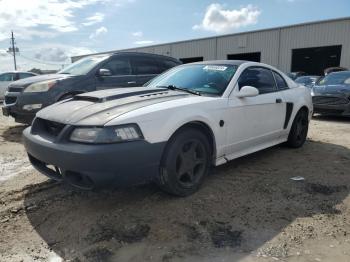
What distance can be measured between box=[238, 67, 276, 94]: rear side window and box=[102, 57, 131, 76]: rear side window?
3.58 m

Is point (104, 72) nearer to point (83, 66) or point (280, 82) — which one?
point (83, 66)

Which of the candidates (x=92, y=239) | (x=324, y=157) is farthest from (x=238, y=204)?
(x=324, y=157)

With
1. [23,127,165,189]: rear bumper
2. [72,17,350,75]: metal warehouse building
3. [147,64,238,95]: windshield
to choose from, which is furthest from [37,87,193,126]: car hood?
[72,17,350,75]: metal warehouse building

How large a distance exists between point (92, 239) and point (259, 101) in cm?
285

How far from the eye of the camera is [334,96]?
9.76 metres

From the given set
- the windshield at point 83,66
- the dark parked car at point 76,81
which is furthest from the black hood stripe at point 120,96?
the windshield at point 83,66

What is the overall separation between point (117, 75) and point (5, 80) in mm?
10796

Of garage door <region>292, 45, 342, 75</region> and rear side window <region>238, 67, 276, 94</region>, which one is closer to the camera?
rear side window <region>238, 67, 276, 94</region>

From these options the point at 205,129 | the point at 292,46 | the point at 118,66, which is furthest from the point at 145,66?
the point at 292,46

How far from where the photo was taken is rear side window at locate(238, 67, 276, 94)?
475 centimetres

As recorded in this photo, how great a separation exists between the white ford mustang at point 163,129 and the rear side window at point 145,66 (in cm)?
322

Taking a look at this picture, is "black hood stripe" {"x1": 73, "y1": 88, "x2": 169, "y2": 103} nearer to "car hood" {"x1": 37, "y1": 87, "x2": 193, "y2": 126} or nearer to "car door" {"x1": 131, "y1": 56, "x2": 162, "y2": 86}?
"car hood" {"x1": 37, "y1": 87, "x2": 193, "y2": 126}

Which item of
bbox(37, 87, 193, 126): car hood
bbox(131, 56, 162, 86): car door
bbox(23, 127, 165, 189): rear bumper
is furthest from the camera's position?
bbox(131, 56, 162, 86): car door

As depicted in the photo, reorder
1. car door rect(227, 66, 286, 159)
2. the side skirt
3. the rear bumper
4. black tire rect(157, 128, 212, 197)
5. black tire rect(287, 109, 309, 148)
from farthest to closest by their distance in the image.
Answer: black tire rect(287, 109, 309, 148)
car door rect(227, 66, 286, 159)
the side skirt
black tire rect(157, 128, 212, 197)
the rear bumper
